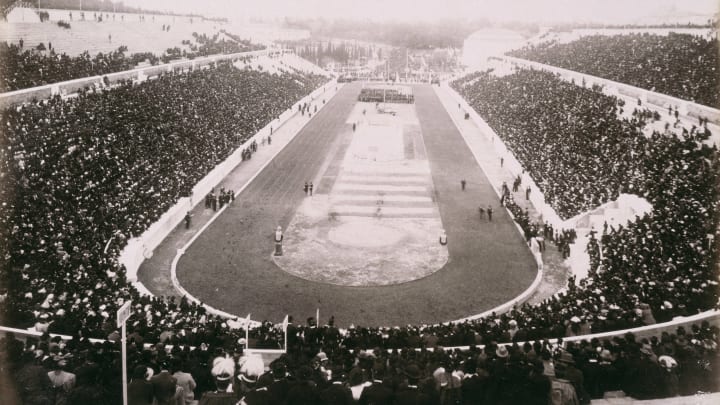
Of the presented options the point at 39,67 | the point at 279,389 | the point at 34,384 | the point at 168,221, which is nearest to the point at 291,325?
the point at 279,389

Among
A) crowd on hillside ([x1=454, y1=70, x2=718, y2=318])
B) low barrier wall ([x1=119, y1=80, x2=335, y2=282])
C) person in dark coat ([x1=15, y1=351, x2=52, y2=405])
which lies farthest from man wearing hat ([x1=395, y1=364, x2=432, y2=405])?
low barrier wall ([x1=119, y1=80, x2=335, y2=282])

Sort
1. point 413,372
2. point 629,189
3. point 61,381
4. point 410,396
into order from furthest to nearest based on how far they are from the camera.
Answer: point 629,189
point 413,372
point 61,381
point 410,396

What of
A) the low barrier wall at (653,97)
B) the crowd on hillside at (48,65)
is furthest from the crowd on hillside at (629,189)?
the crowd on hillside at (48,65)

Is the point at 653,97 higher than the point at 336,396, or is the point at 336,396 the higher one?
the point at 653,97

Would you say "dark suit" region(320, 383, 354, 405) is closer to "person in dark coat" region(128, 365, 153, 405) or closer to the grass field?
"person in dark coat" region(128, 365, 153, 405)

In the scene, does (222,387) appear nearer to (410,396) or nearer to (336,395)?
(336,395)

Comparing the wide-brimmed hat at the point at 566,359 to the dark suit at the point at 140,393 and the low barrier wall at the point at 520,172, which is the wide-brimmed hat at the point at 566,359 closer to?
the dark suit at the point at 140,393
